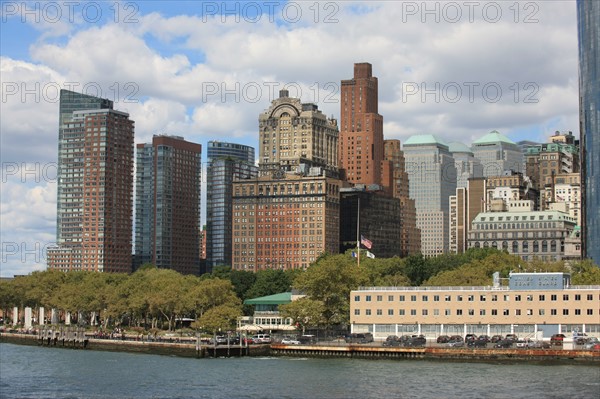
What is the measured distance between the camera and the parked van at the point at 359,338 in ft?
535

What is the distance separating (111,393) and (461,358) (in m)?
55.2

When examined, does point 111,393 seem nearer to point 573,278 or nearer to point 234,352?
point 234,352

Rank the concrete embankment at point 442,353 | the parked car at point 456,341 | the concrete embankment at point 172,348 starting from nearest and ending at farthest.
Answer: the concrete embankment at point 442,353, the parked car at point 456,341, the concrete embankment at point 172,348

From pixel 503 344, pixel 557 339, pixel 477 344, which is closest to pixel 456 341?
pixel 477 344

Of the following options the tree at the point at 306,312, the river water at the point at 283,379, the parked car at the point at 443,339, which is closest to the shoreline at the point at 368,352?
the river water at the point at 283,379

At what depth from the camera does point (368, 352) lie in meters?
155

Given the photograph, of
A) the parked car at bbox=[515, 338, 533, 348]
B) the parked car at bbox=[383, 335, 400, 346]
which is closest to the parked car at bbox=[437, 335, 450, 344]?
the parked car at bbox=[383, 335, 400, 346]

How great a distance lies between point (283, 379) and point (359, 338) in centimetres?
4232

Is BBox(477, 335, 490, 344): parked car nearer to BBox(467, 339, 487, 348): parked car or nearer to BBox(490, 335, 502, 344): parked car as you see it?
BBox(490, 335, 502, 344): parked car

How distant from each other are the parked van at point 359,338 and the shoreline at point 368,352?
5.15 metres

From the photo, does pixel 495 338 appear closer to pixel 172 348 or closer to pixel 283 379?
pixel 283 379

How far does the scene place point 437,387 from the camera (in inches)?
4547

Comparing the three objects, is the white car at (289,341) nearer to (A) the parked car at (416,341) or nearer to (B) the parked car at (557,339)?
(A) the parked car at (416,341)

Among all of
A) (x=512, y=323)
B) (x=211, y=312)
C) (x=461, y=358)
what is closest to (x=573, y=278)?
(x=512, y=323)
